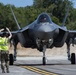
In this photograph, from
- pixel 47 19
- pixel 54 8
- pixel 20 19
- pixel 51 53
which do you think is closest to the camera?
pixel 47 19

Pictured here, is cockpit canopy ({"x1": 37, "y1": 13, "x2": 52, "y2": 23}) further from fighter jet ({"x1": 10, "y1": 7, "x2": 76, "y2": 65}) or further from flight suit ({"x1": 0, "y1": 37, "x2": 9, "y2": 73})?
flight suit ({"x1": 0, "y1": 37, "x2": 9, "y2": 73})

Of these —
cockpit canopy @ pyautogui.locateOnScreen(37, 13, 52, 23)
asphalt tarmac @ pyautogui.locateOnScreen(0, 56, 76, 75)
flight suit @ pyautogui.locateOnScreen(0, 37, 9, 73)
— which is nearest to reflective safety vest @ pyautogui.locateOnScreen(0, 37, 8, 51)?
flight suit @ pyautogui.locateOnScreen(0, 37, 9, 73)

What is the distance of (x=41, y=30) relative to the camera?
72.1 feet

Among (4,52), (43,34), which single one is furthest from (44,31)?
(4,52)

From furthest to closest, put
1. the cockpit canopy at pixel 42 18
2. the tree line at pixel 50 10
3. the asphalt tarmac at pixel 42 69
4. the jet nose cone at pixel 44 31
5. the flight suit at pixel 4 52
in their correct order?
1. the tree line at pixel 50 10
2. the cockpit canopy at pixel 42 18
3. the jet nose cone at pixel 44 31
4. the flight suit at pixel 4 52
5. the asphalt tarmac at pixel 42 69

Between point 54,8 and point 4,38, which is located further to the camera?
point 54,8

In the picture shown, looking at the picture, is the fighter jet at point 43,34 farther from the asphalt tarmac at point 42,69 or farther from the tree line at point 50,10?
the tree line at point 50,10

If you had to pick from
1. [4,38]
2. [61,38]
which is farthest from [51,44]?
[4,38]

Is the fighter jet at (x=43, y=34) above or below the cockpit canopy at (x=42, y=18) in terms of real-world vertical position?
below

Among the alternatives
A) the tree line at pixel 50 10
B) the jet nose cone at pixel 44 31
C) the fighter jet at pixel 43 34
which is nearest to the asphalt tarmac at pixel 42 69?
the fighter jet at pixel 43 34

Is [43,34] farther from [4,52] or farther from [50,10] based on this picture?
[50,10]

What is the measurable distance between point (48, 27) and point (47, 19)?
1.24 meters

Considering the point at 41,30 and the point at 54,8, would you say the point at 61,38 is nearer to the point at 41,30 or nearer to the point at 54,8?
the point at 41,30

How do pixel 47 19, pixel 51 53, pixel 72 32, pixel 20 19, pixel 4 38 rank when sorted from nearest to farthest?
1. pixel 4 38
2. pixel 47 19
3. pixel 72 32
4. pixel 51 53
5. pixel 20 19
